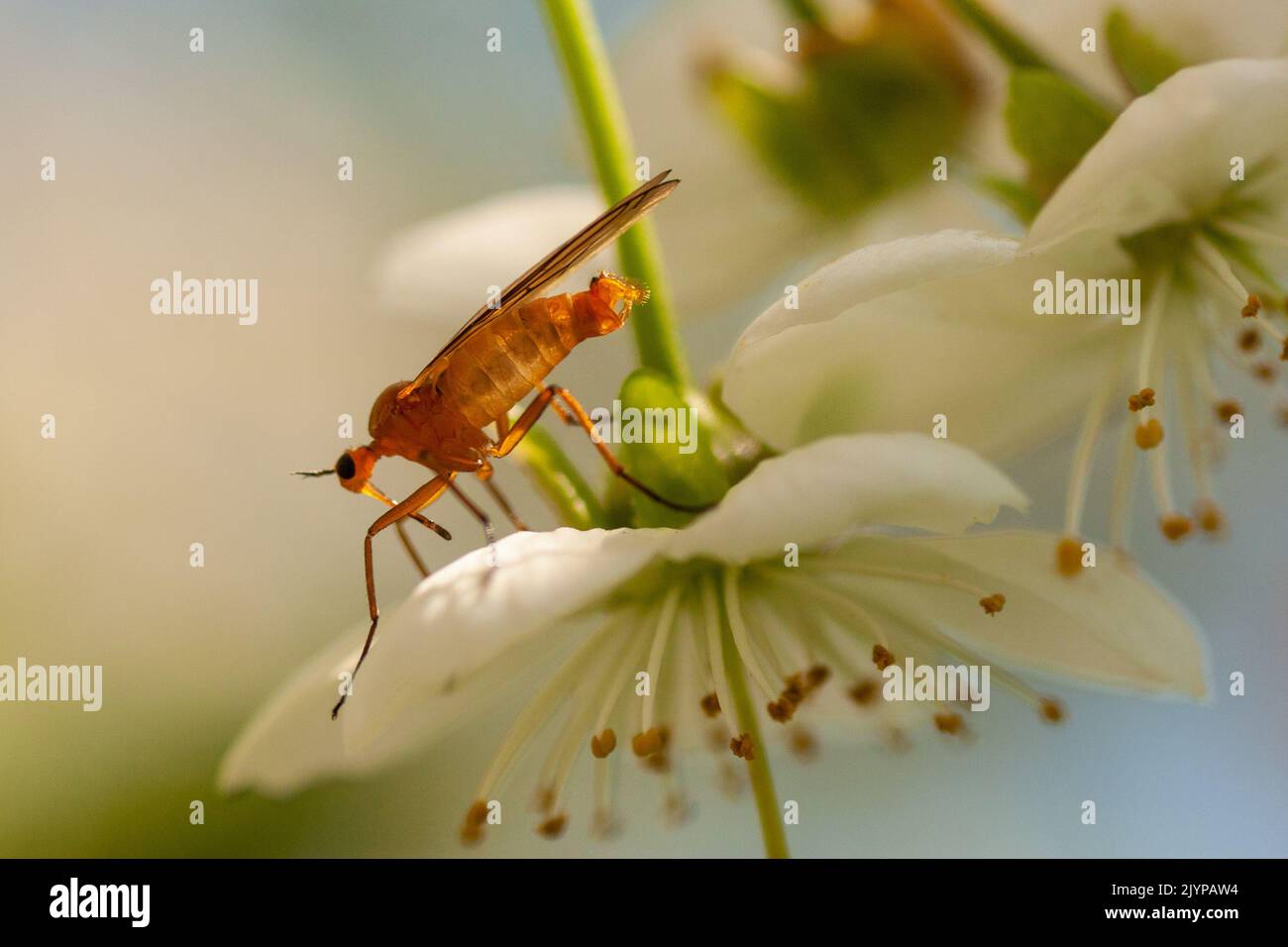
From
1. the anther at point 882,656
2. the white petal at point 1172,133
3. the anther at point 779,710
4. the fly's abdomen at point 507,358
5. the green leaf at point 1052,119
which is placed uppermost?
the green leaf at point 1052,119

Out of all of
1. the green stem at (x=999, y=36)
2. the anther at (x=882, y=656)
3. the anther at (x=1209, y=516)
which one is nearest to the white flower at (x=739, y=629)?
the anther at (x=882, y=656)

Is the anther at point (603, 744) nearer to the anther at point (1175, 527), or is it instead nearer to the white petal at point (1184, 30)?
the anther at point (1175, 527)

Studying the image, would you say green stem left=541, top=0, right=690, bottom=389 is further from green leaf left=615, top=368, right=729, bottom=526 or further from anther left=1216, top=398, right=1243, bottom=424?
anther left=1216, top=398, right=1243, bottom=424

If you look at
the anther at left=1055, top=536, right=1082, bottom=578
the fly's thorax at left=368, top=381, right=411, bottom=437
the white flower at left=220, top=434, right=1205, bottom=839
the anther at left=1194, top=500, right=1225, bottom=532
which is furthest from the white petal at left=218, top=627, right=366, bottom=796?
the anther at left=1194, top=500, right=1225, bottom=532

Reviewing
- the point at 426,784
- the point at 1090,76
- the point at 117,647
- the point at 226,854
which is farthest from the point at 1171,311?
the point at 117,647
